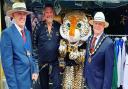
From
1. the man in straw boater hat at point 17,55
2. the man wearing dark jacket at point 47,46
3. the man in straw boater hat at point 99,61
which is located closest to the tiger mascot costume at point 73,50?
the man wearing dark jacket at point 47,46

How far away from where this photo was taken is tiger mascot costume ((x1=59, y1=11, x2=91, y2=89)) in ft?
20.8

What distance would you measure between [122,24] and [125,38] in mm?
→ 577

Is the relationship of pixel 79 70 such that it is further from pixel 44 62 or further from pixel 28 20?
pixel 28 20

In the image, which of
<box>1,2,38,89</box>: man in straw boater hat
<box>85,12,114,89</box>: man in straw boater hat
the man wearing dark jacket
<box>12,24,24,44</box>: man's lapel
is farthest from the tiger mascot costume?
<box>12,24,24,44</box>: man's lapel

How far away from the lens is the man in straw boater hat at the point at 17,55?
4.98 m

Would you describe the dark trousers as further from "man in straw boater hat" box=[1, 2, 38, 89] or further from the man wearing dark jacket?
"man in straw boater hat" box=[1, 2, 38, 89]

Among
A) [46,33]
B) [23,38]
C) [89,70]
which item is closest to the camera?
[23,38]

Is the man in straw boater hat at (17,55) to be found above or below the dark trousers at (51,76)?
above

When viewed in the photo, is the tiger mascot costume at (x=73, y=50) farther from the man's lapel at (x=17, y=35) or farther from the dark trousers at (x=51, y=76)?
the man's lapel at (x=17, y=35)

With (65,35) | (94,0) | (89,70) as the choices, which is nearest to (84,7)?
(94,0)

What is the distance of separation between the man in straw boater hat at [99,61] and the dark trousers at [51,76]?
0.84 meters

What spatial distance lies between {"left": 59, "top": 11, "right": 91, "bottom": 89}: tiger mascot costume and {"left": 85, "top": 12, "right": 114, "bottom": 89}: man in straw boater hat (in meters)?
0.75

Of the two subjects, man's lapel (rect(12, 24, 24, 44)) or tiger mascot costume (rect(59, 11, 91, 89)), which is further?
tiger mascot costume (rect(59, 11, 91, 89))

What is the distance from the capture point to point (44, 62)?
6348mm
